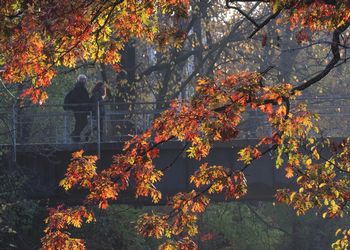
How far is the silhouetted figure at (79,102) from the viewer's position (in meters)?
21.9

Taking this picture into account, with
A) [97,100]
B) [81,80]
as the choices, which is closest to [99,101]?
A: [97,100]

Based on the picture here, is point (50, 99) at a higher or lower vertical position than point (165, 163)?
higher

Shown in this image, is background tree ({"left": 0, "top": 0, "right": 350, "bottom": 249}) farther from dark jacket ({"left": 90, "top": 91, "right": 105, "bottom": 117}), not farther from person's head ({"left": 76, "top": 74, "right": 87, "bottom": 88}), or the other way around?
dark jacket ({"left": 90, "top": 91, "right": 105, "bottom": 117})

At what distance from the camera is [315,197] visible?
10.4 metres

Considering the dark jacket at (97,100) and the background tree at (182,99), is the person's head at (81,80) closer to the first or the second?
the dark jacket at (97,100)

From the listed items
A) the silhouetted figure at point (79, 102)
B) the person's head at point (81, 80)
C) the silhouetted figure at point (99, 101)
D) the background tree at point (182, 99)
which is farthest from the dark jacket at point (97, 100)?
the background tree at point (182, 99)

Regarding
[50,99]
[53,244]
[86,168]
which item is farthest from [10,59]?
[50,99]

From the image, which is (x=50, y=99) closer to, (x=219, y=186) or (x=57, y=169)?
(x=57, y=169)

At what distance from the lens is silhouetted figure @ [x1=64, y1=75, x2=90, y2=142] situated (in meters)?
21.9

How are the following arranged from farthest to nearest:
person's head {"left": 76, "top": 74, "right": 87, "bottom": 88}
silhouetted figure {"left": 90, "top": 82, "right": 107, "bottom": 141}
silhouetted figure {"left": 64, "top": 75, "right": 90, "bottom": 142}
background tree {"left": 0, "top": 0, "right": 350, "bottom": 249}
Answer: silhouetted figure {"left": 90, "top": 82, "right": 107, "bottom": 141} < silhouetted figure {"left": 64, "top": 75, "right": 90, "bottom": 142} < person's head {"left": 76, "top": 74, "right": 87, "bottom": 88} < background tree {"left": 0, "top": 0, "right": 350, "bottom": 249}

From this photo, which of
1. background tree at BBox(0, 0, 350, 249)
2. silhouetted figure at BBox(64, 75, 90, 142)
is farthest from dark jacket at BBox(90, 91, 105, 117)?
background tree at BBox(0, 0, 350, 249)

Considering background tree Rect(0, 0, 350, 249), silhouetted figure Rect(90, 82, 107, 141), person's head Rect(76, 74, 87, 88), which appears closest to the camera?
background tree Rect(0, 0, 350, 249)

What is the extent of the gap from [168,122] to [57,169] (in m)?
12.6

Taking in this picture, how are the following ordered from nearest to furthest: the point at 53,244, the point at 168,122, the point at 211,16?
the point at 168,122 < the point at 53,244 < the point at 211,16
